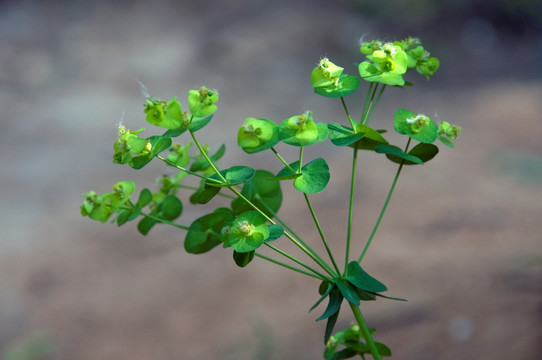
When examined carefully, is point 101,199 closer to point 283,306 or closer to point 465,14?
point 283,306

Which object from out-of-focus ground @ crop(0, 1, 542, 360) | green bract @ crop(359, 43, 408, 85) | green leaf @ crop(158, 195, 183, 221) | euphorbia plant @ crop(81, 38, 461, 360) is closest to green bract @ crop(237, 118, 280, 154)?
euphorbia plant @ crop(81, 38, 461, 360)

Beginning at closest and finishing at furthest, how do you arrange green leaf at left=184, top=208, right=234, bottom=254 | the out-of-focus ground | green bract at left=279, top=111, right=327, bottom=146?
green bract at left=279, top=111, right=327, bottom=146 → green leaf at left=184, top=208, right=234, bottom=254 → the out-of-focus ground

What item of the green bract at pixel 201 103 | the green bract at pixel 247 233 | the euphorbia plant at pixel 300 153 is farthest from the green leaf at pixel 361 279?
the green bract at pixel 201 103

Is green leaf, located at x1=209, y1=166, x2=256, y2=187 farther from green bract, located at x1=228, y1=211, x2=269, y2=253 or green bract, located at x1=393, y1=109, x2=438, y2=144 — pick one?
green bract, located at x1=393, y1=109, x2=438, y2=144

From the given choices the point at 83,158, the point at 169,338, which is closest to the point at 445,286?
the point at 169,338

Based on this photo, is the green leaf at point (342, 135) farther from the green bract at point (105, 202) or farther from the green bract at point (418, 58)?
the green bract at point (105, 202)

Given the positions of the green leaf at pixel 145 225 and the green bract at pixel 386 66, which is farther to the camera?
the green leaf at pixel 145 225
